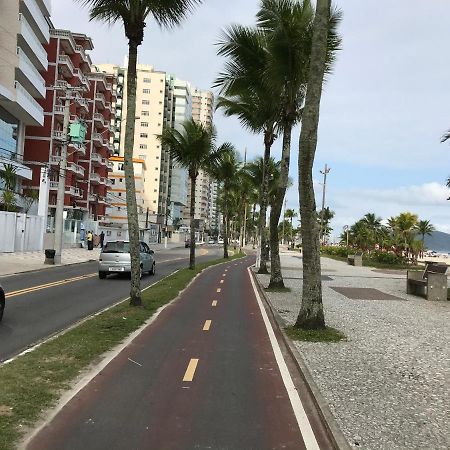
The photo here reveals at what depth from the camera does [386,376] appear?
7.21 meters

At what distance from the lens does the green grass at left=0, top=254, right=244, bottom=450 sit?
5.07m

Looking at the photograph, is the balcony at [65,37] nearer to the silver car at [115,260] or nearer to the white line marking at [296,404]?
the silver car at [115,260]

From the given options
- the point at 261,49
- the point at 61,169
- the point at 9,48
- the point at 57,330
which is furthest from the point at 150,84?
the point at 57,330

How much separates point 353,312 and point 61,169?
21.9 meters

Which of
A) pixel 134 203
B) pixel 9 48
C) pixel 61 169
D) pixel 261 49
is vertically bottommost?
pixel 134 203

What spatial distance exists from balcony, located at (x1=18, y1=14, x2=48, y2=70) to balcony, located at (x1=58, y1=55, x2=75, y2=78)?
6504mm

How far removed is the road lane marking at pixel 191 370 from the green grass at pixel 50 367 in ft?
4.62

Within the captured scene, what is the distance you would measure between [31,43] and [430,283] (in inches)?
1713

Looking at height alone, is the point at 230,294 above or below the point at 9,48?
below

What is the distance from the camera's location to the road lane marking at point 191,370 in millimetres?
6845

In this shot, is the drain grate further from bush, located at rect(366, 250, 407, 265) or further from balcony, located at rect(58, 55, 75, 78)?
balcony, located at rect(58, 55, 75, 78)

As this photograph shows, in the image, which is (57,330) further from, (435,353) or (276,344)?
(435,353)

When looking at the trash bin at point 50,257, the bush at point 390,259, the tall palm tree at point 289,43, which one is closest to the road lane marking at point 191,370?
the tall palm tree at point 289,43

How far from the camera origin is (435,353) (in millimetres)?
8992
